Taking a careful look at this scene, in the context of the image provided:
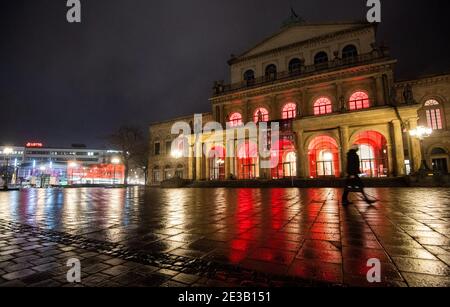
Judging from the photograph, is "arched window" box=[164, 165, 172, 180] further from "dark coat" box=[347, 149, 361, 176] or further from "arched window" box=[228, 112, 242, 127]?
"dark coat" box=[347, 149, 361, 176]

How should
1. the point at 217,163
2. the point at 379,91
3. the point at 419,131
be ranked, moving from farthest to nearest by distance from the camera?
the point at 217,163 → the point at 379,91 → the point at 419,131

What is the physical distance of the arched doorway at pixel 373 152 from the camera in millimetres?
23997

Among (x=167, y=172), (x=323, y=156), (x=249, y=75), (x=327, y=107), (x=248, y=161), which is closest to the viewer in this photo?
(x=327, y=107)

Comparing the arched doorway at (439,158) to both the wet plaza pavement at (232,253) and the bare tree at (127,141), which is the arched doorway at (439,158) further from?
the bare tree at (127,141)

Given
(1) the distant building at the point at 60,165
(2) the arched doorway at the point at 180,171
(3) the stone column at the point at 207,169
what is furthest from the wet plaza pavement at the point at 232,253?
(1) the distant building at the point at 60,165

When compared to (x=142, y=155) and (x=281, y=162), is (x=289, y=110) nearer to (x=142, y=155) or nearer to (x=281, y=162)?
(x=281, y=162)

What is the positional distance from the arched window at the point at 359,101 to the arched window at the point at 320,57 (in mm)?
6182

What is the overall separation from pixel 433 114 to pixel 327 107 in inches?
425

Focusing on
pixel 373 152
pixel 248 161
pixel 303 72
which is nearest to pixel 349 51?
pixel 303 72

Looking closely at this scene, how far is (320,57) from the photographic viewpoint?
28.6 metres
